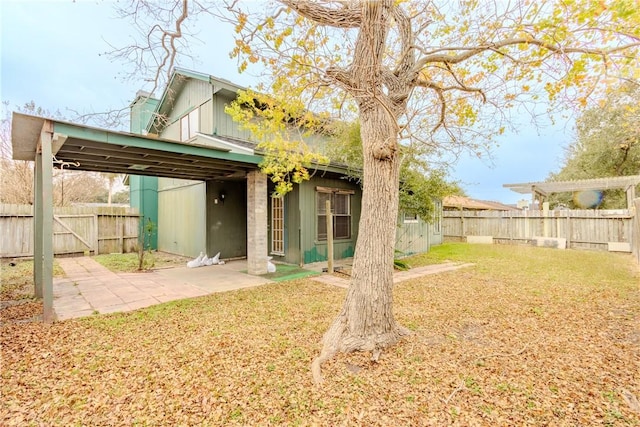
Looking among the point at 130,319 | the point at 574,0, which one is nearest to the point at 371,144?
the point at 574,0

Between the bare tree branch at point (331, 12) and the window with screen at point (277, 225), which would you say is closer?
the bare tree branch at point (331, 12)

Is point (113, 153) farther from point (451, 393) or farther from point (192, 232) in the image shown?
point (451, 393)

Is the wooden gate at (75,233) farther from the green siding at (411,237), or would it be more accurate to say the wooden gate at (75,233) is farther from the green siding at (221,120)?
the green siding at (411,237)

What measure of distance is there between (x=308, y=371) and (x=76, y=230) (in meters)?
11.9

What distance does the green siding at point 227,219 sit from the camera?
9.35m

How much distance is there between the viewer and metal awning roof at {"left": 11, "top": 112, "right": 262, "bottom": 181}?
13.9 ft

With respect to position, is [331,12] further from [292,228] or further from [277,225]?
[277,225]

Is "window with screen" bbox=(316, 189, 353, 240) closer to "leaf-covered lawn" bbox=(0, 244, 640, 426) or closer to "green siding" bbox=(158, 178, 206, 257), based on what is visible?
"green siding" bbox=(158, 178, 206, 257)

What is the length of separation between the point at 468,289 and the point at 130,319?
6031 mm

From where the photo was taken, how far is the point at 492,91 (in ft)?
15.8

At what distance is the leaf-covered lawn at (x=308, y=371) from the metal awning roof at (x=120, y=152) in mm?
2681

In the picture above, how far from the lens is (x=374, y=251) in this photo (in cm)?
334

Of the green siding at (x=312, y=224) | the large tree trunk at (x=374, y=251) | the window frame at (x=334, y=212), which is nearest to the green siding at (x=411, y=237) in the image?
the window frame at (x=334, y=212)

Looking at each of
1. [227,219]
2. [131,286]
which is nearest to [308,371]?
[131,286]
